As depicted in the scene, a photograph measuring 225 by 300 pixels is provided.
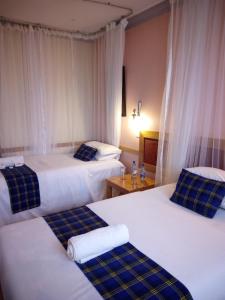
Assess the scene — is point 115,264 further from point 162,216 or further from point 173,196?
point 173,196

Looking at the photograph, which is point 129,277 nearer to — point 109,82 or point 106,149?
point 106,149

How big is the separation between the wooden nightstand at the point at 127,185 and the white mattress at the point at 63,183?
245mm

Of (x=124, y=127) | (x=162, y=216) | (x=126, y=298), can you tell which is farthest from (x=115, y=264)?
(x=124, y=127)

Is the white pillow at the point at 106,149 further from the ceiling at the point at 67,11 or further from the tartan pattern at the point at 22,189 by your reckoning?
the ceiling at the point at 67,11

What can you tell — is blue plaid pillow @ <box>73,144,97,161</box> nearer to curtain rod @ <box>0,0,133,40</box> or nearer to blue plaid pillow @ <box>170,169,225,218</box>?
blue plaid pillow @ <box>170,169,225,218</box>

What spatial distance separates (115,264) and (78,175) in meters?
1.74

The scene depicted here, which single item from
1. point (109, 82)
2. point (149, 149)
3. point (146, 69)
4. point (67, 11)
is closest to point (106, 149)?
point (149, 149)

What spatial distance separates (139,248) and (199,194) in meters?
0.74

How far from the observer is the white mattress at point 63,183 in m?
2.45

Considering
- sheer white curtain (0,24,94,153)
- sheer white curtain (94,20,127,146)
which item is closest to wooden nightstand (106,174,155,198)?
sheer white curtain (94,20,127,146)

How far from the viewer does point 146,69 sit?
114 inches

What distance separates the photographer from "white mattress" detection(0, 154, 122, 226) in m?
2.45

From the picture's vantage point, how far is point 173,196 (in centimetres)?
200

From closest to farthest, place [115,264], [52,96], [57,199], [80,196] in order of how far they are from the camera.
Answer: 1. [115,264]
2. [57,199]
3. [80,196]
4. [52,96]
